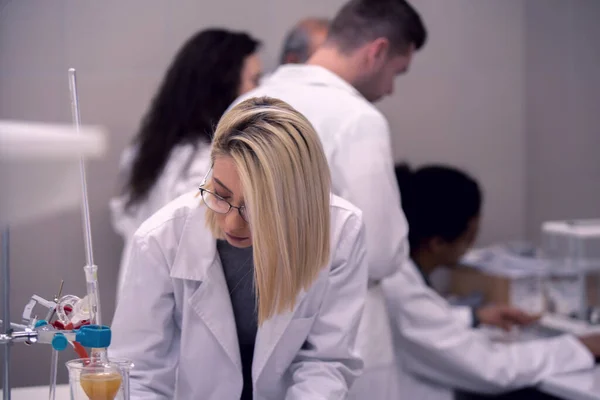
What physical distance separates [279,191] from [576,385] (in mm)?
1168

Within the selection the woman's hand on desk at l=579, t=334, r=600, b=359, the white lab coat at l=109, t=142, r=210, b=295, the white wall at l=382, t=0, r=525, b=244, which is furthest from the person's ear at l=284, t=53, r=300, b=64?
the woman's hand on desk at l=579, t=334, r=600, b=359

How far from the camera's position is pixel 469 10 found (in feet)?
9.70

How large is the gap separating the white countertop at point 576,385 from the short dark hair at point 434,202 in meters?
0.50

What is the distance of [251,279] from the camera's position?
55.7 inches

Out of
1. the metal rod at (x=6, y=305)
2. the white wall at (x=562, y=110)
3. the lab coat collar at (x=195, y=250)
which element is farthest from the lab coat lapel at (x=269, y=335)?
the white wall at (x=562, y=110)

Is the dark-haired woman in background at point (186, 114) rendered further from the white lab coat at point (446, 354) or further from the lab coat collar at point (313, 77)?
the white lab coat at point (446, 354)

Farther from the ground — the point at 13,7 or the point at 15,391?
the point at 13,7

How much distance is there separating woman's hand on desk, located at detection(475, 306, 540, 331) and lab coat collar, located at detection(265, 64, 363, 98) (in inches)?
38.7

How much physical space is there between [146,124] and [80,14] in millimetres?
496

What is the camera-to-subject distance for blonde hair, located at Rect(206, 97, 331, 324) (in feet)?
3.98

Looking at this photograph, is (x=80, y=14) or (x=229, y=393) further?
(x=80, y=14)

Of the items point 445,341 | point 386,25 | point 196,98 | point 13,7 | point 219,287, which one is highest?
point 13,7

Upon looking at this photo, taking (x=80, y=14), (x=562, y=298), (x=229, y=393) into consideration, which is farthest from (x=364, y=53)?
(x=562, y=298)

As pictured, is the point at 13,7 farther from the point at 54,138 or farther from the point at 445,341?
the point at 445,341
